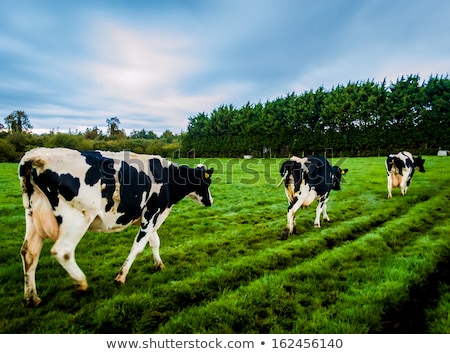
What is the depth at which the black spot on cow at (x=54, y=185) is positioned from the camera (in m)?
2.90

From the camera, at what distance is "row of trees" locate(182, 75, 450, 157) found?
3181 cm

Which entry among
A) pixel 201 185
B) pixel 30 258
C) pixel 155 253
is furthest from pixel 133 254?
pixel 201 185

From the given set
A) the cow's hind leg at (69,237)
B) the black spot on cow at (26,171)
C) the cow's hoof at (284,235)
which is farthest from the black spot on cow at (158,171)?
the cow's hoof at (284,235)

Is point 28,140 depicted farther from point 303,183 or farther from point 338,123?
point 338,123

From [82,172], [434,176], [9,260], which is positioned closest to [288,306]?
[82,172]

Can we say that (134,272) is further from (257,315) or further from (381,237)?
(381,237)

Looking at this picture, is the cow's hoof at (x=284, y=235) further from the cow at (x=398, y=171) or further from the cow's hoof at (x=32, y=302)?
the cow at (x=398, y=171)

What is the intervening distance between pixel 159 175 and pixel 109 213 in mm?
1044

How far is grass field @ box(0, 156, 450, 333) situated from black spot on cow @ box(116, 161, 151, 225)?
36.1 inches

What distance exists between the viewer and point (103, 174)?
130 inches

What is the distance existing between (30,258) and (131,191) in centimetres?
130

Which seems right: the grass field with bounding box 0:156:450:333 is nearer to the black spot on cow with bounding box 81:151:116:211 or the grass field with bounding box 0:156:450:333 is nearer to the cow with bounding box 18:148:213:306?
the cow with bounding box 18:148:213:306

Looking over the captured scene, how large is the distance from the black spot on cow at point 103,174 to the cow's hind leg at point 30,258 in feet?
2.54

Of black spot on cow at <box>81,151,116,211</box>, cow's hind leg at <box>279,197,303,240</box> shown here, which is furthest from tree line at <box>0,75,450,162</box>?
black spot on cow at <box>81,151,116,211</box>
